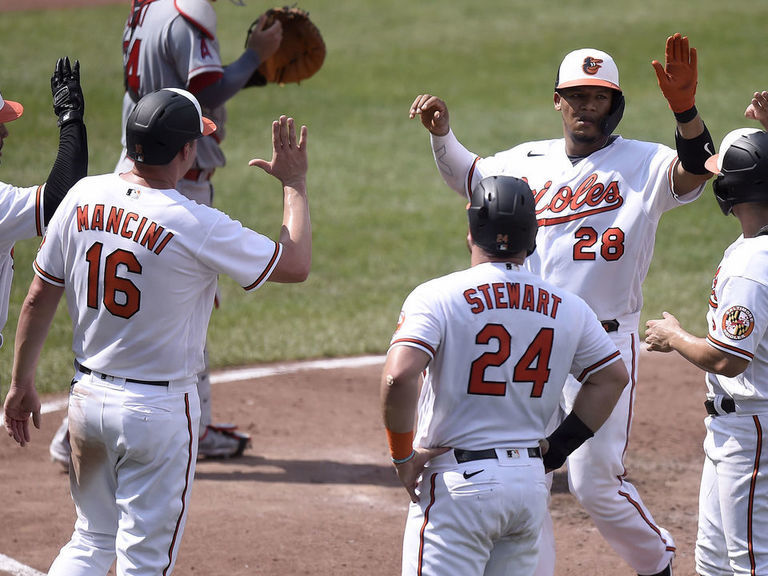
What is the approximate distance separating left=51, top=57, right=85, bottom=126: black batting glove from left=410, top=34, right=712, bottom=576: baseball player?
4.78 feet

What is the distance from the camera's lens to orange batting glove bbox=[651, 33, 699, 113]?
14.5 ft

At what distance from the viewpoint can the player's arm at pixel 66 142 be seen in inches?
172

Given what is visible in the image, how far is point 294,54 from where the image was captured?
293 inches

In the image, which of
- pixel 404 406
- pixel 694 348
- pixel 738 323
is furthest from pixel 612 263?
pixel 404 406

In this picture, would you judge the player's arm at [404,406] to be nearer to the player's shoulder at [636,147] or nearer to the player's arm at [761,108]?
the player's shoulder at [636,147]

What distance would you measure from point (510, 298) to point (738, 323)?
→ 0.89m

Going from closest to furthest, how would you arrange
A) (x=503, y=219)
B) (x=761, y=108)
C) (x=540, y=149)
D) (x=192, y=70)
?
(x=503, y=219)
(x=761, y=108)
(x=540, y=149)
(x=192, y=70)

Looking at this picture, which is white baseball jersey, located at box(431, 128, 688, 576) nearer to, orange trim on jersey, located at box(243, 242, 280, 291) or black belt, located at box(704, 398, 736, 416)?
black belt, located at box(704, 398, 736, 416)

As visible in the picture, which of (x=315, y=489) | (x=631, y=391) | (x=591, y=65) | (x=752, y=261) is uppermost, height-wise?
(x=591, y=65)

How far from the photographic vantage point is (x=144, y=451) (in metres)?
3.74

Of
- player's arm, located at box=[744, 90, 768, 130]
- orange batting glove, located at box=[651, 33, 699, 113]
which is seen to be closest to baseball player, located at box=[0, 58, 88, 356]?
orange batting glove, located at box=[651, 33, 699, 113]

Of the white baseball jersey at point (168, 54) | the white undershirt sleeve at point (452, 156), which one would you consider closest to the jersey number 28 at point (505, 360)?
the white undershirt sleeve at point (452, 156)

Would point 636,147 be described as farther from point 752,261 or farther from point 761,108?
point 752,261

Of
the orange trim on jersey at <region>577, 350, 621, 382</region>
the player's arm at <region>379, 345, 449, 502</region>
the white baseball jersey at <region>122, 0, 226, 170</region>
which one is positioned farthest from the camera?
the white baseball jersey at <region>122, 0, 226, 170</region>
